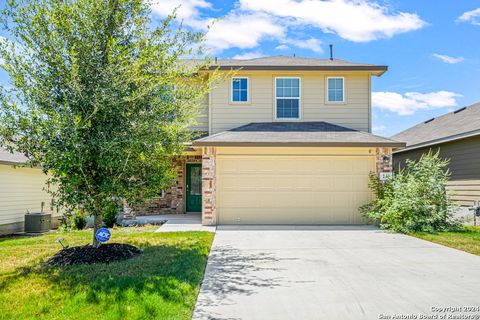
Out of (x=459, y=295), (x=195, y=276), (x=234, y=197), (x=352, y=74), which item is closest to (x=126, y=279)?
(x=195, y=276)

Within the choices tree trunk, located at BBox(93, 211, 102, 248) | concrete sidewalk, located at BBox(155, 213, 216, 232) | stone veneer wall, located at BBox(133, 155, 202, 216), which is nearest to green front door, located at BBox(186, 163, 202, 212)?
stone veneer wall, located at BBox(133, 155, 202, 216)

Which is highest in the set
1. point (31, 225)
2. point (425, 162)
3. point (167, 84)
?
point (167, 84)

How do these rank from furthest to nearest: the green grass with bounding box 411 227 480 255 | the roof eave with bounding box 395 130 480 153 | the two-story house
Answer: the roof eave with bounding box 395 130 480 153 → the two-story house → the green grass with bounding box 411 227 480 255

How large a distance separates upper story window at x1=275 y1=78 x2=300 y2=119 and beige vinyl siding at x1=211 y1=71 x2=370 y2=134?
0.51ft

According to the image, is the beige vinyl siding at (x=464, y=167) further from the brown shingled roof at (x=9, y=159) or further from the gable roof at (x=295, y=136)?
the brown shingled roof at (x=9, y=159)

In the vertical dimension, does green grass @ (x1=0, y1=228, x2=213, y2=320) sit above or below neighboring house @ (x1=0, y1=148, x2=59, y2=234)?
below

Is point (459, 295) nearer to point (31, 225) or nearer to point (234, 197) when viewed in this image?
point (234, 197)

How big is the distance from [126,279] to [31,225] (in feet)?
28.9

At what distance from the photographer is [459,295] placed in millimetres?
5074

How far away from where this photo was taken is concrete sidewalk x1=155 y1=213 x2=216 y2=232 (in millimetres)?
11211

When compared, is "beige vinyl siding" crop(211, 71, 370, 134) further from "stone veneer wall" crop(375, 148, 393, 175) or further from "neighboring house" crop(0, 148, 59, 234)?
"neighboring house" crop(0, 148, 59, 234)

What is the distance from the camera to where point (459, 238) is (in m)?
9.47

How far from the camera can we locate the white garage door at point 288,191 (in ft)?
39.8

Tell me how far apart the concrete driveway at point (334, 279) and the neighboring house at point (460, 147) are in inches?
209
